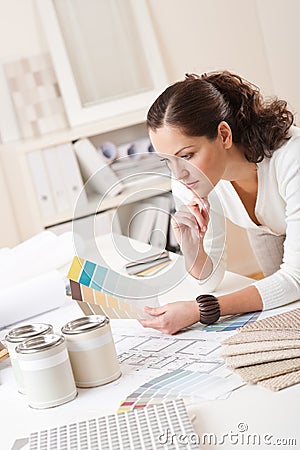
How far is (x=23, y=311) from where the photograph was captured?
1.73 m

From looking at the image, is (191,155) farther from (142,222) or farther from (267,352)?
(267,352)

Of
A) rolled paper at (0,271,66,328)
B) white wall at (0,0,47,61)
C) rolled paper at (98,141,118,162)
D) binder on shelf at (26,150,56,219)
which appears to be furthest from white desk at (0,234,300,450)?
white wall at (0,0,47,61)

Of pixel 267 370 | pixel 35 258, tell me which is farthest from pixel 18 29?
pixel 267 370

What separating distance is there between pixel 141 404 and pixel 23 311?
0.69m

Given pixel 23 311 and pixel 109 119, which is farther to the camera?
pixel 109 119

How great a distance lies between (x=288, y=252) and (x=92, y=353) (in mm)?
539

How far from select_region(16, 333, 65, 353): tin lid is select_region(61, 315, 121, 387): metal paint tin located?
0.03 meters

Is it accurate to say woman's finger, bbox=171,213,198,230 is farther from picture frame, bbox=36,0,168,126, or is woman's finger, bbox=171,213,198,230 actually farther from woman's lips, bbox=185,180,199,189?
picture frame, bbox=36,0,168,126

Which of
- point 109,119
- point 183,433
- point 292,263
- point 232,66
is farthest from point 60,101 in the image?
point 183,433

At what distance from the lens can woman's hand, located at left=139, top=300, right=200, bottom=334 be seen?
139 centimetres

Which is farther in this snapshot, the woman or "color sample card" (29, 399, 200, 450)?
the woman

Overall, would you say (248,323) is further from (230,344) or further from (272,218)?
(272,218)

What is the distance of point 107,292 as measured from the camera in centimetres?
152

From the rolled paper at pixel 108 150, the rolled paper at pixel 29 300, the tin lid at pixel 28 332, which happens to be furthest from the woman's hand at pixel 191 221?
the rolled paper at pixel 108 150
